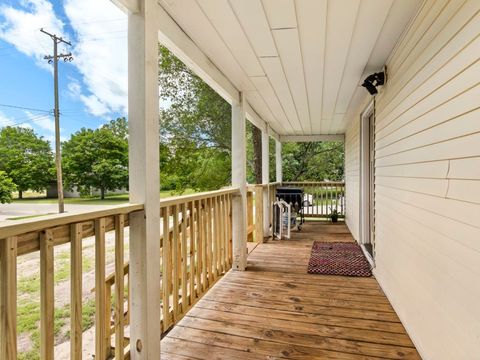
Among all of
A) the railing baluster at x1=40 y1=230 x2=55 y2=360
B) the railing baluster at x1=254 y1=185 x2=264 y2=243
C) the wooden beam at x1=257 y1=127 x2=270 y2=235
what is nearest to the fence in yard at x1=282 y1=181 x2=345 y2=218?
the wooden beam at x1=257 y1=127 x2=270 y2=235

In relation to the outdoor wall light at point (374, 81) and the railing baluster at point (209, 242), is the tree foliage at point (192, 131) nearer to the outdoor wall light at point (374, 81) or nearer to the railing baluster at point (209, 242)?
the railing baluster at point (209, 242)

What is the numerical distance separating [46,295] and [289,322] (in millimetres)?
1872

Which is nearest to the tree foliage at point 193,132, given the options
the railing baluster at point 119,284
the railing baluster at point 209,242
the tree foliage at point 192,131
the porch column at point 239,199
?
the tree foliage at point 192,131

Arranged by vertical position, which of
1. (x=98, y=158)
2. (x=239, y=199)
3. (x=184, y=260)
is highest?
(x=98, y=158)

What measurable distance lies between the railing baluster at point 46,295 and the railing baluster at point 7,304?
0.46ft

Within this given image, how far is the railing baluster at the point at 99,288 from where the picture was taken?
147 cm

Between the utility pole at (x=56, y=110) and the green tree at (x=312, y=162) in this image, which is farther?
the green tree at (x=312, y=162)

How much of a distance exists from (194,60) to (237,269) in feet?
8.30

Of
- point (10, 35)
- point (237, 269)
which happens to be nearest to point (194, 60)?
point (10, 35)

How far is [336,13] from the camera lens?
6.61 feet

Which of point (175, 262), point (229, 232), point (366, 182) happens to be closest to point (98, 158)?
point (175, 262)

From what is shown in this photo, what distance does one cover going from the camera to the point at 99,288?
4.86 ft

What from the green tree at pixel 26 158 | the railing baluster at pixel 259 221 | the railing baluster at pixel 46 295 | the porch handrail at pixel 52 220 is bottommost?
the railing baluster at pixel 259 221

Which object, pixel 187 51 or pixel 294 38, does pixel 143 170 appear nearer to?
pixel 187 51
